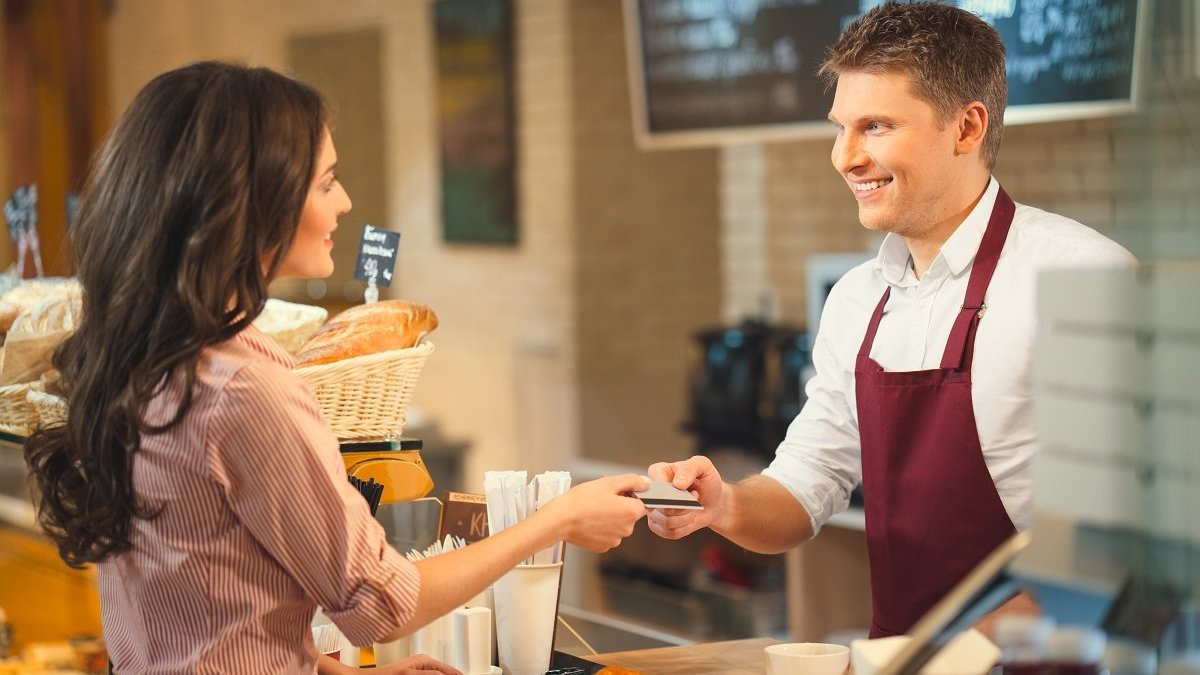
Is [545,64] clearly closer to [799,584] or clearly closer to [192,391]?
[799,584]

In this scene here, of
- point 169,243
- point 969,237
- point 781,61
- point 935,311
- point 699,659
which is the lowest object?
point 699,659

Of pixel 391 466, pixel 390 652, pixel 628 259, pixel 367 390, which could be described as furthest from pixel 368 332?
pixel 628 259

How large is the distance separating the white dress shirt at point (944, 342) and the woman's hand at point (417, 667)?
704mm

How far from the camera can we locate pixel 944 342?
2008 mm

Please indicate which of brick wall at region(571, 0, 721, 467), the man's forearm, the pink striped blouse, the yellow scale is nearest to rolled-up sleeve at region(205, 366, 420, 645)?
the pink striped blouse

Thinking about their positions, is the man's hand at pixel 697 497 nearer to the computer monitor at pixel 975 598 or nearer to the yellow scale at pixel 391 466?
the yellow scale at pixel 391 466

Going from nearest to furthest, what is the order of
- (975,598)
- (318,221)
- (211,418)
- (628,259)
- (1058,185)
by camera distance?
(975,598) → (211,418) → (318,221) → (1058,185) → (628,259)

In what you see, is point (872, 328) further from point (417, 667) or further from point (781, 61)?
point (781, 61)

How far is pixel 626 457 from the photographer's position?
242 inches

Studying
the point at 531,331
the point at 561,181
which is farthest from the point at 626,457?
the point at 561,181

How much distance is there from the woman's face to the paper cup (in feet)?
1.65

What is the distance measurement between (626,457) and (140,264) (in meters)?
4.87

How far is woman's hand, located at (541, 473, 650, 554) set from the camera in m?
1.57

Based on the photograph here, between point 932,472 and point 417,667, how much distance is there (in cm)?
77
